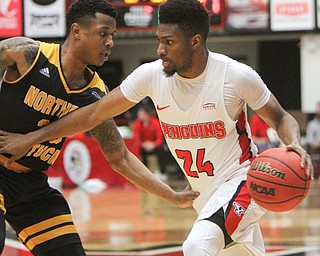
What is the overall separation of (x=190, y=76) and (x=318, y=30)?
11.5m

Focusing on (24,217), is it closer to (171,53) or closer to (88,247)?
(171,53)

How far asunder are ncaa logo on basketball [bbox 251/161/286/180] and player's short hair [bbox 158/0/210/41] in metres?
0.95

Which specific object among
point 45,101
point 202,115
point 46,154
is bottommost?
point 46,154

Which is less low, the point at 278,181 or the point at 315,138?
the point at 278,181

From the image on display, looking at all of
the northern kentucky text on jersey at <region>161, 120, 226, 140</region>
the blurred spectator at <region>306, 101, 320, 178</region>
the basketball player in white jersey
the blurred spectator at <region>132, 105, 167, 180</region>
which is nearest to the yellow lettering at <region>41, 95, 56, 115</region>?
the basketball player in white jersey

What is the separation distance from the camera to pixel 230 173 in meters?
5.08

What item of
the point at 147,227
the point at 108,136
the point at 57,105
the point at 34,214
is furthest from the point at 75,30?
the point at 147,227

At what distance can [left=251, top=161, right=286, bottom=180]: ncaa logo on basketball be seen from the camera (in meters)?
→ 4.57

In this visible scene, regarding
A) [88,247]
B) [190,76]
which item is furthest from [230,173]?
[88,247]

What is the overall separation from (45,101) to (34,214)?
770mm

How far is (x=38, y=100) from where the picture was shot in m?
5.12

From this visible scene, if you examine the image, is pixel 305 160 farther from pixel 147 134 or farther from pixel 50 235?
pixel 147 134

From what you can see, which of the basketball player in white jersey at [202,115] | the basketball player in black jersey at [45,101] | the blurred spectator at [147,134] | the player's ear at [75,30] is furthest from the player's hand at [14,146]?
the blurred spectator at [147,134]

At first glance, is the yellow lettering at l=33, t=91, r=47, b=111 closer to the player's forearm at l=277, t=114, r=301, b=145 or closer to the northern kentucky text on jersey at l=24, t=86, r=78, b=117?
the northern kentucky text on jersey at l=24, t=86, r=78, b=117
